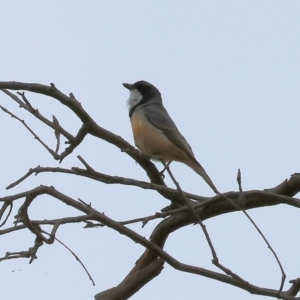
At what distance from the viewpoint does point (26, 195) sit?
11.1 feet

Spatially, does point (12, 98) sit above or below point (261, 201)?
above

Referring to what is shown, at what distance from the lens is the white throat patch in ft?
27.0

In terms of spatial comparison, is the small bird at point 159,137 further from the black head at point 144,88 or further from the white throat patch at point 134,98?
the black head at point 144,88

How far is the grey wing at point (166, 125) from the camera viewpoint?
731 cm

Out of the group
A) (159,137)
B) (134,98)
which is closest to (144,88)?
(134,98)

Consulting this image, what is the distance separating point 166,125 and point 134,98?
38.8 inches

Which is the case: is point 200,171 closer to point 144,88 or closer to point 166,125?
point 166,125

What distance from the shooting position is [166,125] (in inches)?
299

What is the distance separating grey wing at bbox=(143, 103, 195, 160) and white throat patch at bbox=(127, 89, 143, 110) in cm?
30

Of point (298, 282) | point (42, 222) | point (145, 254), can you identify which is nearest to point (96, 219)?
point (42, 222)

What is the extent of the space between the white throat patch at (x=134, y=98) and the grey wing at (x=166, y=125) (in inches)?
11.9

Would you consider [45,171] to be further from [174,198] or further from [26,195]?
[174,198]

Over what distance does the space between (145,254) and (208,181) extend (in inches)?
80.4

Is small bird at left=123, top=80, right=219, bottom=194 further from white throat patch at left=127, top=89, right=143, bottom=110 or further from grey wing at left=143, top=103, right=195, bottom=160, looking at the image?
white throat patch at left=127, top=89, right=143, bottom=110
